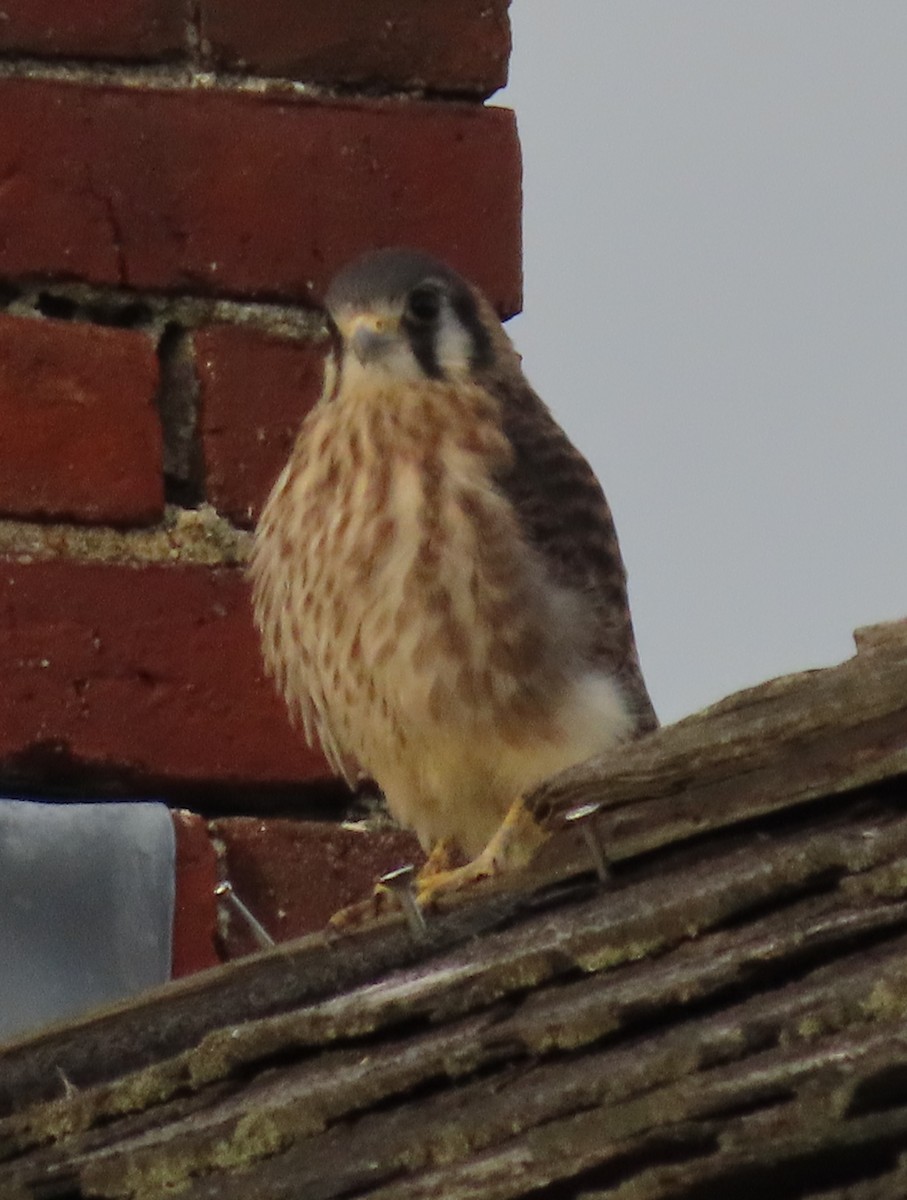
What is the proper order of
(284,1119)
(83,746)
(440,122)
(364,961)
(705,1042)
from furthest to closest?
(440,122) < (83,746) < (364,961) < (284,1119) < (705,1042)

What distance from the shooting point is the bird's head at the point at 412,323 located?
2.84 meters

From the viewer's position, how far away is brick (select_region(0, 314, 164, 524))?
2348mm

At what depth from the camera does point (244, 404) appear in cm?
242

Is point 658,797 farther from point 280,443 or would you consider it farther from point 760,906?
point 280,443

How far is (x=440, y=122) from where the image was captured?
251cm

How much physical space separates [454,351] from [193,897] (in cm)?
146

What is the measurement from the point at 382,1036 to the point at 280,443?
86cm

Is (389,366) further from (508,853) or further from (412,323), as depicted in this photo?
(508,853)

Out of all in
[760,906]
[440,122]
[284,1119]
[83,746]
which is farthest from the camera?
[440,122]

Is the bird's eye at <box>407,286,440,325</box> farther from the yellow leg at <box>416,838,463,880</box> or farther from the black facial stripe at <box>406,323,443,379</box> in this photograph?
the yellow leg at <box>416,838,463,880</box>

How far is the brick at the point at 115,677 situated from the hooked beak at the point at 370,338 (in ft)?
2.84

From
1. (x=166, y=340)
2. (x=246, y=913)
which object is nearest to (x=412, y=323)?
(x=166, y=340)

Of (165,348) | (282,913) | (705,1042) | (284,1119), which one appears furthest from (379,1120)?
(165,348)

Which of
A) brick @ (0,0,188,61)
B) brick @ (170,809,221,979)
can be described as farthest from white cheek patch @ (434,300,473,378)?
brick @ (170,809,221,979)
